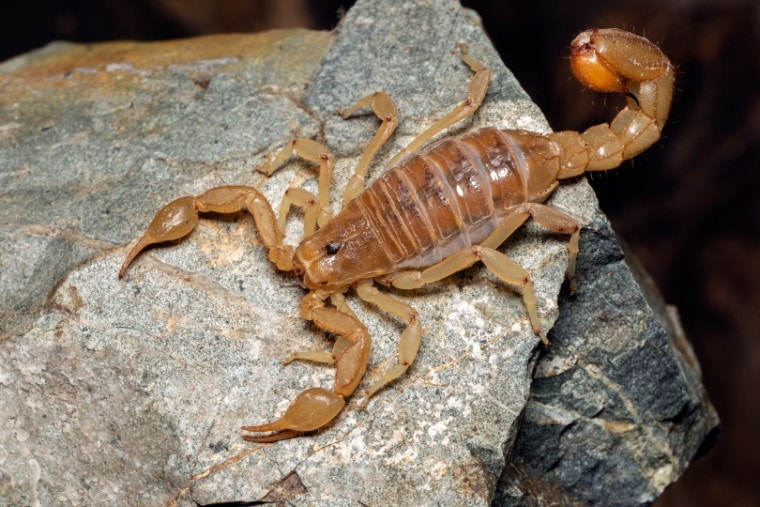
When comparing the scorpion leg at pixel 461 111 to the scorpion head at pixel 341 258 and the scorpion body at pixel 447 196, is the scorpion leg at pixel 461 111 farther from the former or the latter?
the scorpion head at pixel 341 258

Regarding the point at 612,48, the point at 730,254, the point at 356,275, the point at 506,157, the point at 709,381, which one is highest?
the point at 612,48

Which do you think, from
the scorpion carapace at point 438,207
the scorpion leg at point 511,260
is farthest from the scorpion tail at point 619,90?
the scorpion leg at point 511,260

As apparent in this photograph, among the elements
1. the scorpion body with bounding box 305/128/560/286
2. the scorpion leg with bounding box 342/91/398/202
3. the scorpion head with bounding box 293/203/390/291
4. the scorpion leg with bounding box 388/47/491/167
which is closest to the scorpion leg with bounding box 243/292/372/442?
the scorpion head with bounding box 293/203/390/291

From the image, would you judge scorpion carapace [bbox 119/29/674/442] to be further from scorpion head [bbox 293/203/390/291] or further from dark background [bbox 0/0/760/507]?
dark background [bbox 0/0/760/507]

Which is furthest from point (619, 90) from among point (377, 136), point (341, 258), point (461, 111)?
point (341, 258)

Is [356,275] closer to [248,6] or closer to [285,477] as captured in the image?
[285,477]

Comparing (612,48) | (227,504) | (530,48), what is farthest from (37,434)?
(530,48)
